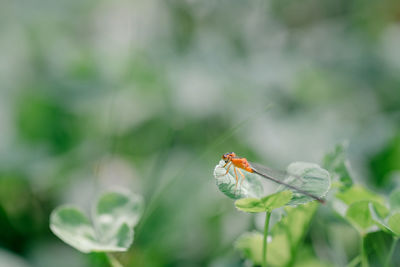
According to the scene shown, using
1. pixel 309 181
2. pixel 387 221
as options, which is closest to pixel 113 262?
pixel 309 181

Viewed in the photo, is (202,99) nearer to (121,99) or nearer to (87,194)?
(121,99)

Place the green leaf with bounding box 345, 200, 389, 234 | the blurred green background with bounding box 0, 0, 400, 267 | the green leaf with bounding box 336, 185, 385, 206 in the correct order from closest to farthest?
the green leaf with bounding box 345, 200, 389, 234 < the green leaf with bounding box 336, 185, 385, 206 < the blurred green background with bounding box 0, 0, 400, 267

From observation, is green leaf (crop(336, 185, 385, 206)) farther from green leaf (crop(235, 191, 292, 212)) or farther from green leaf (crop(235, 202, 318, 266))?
green leaf (crop(235, 191, 292, 212))

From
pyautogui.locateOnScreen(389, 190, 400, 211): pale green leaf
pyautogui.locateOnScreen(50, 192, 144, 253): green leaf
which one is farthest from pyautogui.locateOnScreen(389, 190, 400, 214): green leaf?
pyautogui.locateOnScreen(50, 192, 144, 253): green leaf

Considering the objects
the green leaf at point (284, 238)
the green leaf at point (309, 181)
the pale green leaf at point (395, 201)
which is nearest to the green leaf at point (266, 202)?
the green leaf at point (309, 181)

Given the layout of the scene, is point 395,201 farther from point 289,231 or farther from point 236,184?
point 236,184
